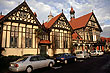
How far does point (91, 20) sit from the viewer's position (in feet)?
104

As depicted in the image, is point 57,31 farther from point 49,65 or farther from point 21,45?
point 49,65

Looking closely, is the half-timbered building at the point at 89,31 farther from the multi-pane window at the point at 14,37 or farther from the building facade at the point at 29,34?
the multi-pane window at the point at 14,37

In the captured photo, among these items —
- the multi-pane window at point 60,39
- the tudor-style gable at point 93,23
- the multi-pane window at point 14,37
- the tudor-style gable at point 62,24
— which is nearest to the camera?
the multi-pane window at point 14,37

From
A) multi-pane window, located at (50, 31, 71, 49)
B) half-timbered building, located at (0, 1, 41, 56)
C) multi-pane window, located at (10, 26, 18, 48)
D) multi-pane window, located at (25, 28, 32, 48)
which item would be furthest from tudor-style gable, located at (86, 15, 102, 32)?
multi-pane window, located at (10, 26, 18, 48)

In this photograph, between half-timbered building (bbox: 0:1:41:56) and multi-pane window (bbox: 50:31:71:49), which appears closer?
half-timbered building (bbox: 0:1:41:56)

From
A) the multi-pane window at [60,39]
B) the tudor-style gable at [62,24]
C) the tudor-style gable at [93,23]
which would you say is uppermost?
the tudor-style gable at [93,23]

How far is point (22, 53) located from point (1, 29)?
5047mm

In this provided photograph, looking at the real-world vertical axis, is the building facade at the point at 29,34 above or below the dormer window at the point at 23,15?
below

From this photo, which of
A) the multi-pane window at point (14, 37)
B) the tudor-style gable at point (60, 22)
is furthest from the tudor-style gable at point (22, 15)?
the tudor-style gable at point (60, 22)

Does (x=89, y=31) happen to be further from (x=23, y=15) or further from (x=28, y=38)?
(x=23, y=15)

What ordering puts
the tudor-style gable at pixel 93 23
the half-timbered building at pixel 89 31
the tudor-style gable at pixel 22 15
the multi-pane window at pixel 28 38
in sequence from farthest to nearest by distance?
the tudor-style gable at pixel 93 23 → the half-timbered building at pixel 89 31 → the multi-pane window at pixel 28 38 → the tudor-style gable at pixel 22 15

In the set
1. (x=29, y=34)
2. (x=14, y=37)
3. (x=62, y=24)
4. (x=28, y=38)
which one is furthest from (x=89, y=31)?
(x=14, y=37)

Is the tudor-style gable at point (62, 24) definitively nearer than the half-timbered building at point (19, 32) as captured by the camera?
No

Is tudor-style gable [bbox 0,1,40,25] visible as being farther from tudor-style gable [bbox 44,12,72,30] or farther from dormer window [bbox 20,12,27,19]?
tudor-style gable [bbox 44,12,72,30]
